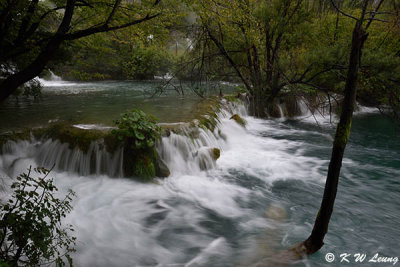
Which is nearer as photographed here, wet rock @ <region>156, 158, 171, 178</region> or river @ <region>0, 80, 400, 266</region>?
river @ <region>0, 80, 400, 266</region>

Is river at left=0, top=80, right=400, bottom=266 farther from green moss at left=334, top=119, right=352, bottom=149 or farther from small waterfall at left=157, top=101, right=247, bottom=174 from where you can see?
green moss at left=334, top=119, right=352, bottom=149

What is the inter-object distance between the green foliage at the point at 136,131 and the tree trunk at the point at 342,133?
4.00m

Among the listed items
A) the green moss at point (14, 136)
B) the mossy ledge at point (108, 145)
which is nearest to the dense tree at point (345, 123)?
the mossy ledge at point (108, 145)

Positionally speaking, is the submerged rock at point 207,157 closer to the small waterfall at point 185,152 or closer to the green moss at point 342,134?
the small waterfall at point 185,152

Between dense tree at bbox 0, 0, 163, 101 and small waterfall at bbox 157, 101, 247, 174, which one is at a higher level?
dense tree at bbox 0, 0, 163, 101

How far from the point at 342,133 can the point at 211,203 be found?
358cm

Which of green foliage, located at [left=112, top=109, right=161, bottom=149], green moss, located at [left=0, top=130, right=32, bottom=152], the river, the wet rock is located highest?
green foliage, located at [left=112, top=109, right=161, bottom=149]

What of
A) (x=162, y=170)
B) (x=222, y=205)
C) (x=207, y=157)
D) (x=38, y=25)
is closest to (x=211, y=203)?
(x=222, y=205)

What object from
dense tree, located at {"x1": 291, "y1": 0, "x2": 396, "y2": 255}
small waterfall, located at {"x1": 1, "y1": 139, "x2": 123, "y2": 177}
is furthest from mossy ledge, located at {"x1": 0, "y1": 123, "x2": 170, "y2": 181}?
dense tree, located at {"x1": 291, "y1": 0, "x2": 396, "y2": 255}

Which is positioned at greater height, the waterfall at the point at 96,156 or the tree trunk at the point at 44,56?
the tree trunk at the point at 44,56

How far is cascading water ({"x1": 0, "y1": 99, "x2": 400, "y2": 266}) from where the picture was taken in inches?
160

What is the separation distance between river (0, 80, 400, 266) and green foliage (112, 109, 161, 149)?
606mm

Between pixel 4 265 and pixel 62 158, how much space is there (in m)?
4.70

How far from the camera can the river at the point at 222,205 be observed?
403cm
